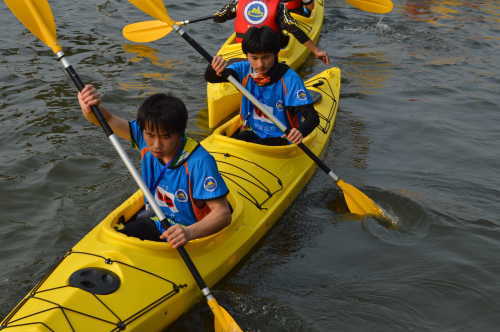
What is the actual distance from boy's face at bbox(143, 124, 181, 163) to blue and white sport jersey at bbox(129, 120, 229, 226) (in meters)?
0.14

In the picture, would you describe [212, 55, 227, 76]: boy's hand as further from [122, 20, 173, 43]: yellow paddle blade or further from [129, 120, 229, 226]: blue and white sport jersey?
[122, 20, 173, 43]: yellow paddle blade

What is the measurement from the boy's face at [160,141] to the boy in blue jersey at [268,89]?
1563 millimetres

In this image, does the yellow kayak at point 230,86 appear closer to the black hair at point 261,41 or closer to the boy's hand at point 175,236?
the black hair at point 261,41

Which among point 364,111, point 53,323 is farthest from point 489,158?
point 53,323

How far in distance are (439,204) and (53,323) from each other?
377 centimetres

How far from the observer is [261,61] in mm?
4645

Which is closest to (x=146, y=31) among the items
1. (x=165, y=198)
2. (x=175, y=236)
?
(x=165, y=198)

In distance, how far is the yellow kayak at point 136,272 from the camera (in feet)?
10.0

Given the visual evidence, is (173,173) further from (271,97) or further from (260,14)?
(260,14)

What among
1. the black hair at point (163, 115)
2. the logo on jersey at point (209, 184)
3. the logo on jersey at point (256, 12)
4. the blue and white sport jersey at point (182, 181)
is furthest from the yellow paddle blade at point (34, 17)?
the logo on jersey at point (256, 12)

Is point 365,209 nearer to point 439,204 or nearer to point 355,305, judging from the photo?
point 439,204

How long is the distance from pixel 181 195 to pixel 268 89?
178 centimetres

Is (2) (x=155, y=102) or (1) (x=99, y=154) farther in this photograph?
(1) (x=99, y=154)

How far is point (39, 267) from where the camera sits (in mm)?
4223
